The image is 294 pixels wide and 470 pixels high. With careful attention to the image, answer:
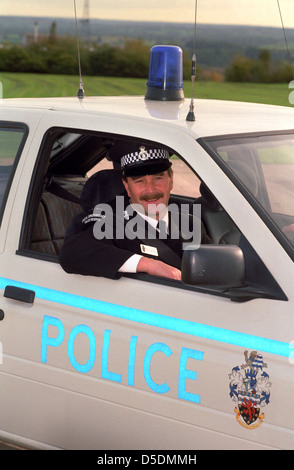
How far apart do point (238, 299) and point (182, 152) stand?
23.2 inches

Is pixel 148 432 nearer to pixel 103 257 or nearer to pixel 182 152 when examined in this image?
pixel 103 257

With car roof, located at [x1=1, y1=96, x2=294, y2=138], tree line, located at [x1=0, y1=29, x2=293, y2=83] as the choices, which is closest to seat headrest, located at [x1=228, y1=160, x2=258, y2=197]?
car roof, located at [x1=1, y1=96, x2=294, y2=138]

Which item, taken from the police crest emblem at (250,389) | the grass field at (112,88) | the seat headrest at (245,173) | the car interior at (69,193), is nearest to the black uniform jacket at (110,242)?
the car interior at (69,193)

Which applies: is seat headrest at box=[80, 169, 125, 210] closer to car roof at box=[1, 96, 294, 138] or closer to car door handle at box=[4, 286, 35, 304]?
car roof at box=[1, 96, 294, 138]

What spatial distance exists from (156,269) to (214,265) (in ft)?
1.62

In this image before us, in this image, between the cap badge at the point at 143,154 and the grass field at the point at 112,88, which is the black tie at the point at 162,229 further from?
the grass field at the point at 112,88

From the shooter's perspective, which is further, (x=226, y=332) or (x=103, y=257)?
(x=103, y=257)

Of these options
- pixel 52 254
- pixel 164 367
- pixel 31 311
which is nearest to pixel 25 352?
pixel 31 311

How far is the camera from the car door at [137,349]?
2777 mm

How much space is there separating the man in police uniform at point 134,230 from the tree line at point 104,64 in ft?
241

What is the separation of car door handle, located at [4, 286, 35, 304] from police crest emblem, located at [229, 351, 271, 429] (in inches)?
37.6

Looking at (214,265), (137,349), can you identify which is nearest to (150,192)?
(137,349)

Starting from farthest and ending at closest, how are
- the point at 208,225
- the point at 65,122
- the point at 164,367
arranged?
the point at 208,225 → the point at 65,122 → the point at 164,367

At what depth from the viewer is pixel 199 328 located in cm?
288
